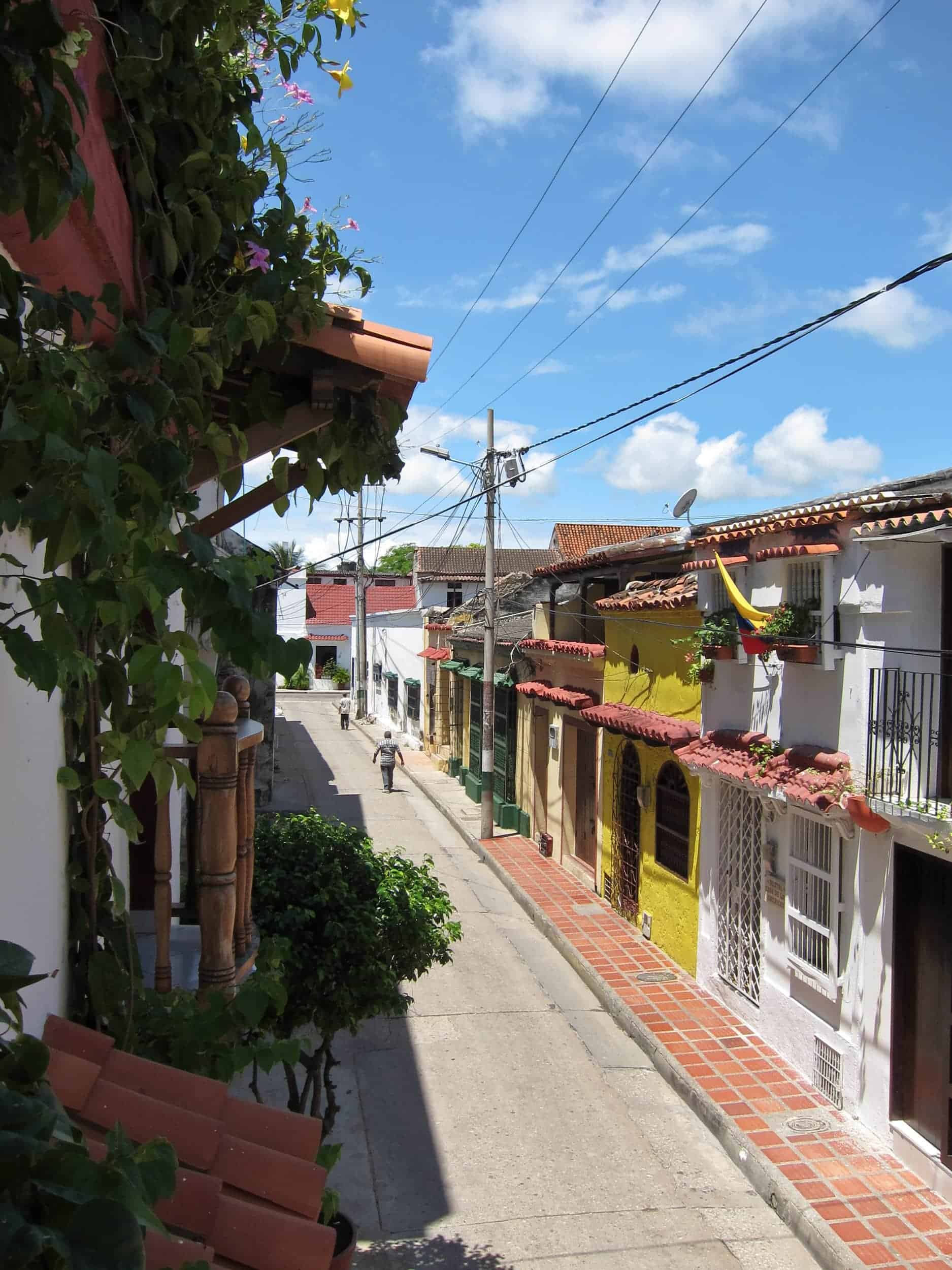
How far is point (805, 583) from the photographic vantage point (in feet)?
29.7

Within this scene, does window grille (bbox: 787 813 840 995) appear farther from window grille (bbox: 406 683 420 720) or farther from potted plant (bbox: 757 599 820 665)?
window grille (bbox: 406 683 420 720)

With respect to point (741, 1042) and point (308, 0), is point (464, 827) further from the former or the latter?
point (308, 0)

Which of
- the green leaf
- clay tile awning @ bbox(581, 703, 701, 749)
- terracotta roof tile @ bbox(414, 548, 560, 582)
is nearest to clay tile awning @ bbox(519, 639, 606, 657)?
clay tile awning @ bbox(581, 703, 701, 749)

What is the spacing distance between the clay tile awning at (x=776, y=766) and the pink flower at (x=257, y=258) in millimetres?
6245

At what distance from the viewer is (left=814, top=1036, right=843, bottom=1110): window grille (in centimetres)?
852

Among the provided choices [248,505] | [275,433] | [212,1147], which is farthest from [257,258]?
[212,1147]

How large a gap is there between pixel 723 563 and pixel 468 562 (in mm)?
36621

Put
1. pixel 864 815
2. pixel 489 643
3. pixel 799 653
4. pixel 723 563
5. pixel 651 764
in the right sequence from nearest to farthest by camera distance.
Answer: pixel 864 815 < pixel 799 653 < pixel 723 563 < pixel 651 764 < pixel 489 643

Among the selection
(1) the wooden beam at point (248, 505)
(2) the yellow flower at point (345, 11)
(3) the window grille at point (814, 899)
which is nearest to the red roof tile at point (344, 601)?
(3) the window grille at point (814, 899)

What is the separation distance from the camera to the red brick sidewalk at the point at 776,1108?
6.75m

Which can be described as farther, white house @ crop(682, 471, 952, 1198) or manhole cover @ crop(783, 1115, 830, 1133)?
manhole cover @ crop(783, 1115, 830, 1133)

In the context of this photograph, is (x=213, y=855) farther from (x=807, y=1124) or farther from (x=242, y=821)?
(x=807, y=1124)

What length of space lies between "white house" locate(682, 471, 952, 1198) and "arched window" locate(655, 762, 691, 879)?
1.54m

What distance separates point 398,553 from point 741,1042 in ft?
238
